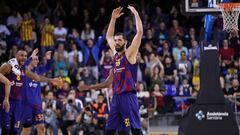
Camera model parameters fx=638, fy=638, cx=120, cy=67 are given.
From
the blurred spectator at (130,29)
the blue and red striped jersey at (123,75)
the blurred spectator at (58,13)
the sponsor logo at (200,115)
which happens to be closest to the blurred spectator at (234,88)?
the blurred spectator at (130,29)

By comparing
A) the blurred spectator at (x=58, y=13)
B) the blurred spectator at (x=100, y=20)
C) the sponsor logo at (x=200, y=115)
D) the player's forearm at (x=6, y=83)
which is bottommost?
the sponsor logo at (x=200, y=115)

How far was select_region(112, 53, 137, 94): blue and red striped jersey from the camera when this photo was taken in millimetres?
10375

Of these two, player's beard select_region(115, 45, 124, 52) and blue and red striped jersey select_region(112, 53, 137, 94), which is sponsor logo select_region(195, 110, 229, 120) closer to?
blue and red striped jersey select_region(112, 53, 137, 94)

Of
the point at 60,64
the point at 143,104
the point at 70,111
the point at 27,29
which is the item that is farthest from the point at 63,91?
the point at 27,29

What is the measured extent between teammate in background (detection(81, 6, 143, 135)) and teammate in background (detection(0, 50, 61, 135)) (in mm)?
1861

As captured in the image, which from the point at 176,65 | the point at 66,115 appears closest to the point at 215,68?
the point at 66,115

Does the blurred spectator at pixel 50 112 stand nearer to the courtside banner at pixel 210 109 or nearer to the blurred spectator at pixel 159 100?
the blurred spectator at pixel 159 100

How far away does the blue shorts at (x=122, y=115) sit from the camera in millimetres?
10227

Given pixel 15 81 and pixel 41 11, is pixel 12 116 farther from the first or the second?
pixel 41 11

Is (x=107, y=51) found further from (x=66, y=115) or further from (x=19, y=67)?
(x=19, y=67)

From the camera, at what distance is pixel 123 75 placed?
34.2 ft

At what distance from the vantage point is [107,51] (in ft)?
64.8

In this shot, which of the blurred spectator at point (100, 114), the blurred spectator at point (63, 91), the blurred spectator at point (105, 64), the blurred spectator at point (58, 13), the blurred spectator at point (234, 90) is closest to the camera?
the blurred spectator at point (100, 114)

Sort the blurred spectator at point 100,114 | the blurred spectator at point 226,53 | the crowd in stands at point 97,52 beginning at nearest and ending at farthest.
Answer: the blurred spectator at point 100,114, the crowd in stands at point 97,52, the blurred spectator at point 226,53
